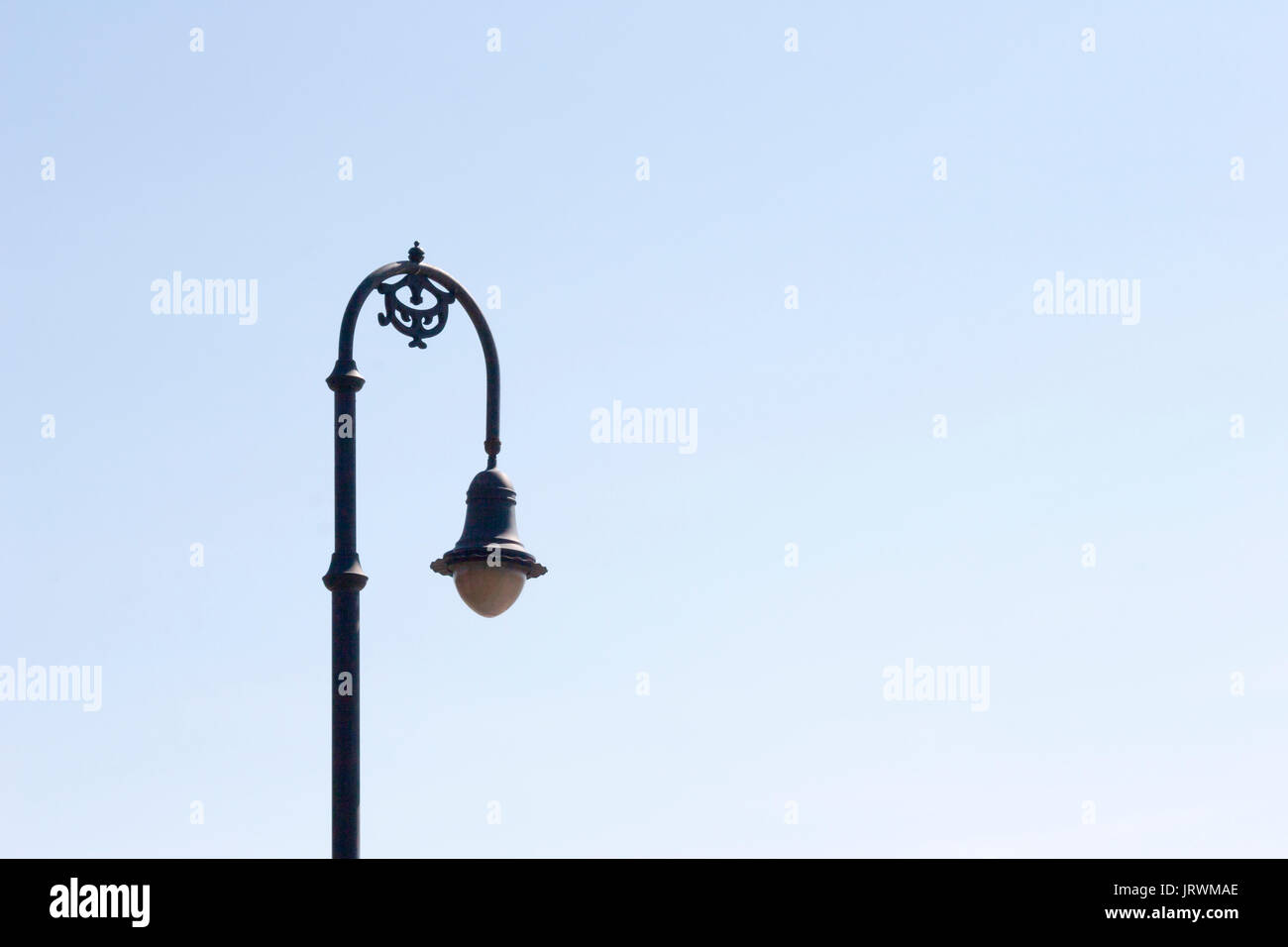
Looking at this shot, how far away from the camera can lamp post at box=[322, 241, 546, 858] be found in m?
10.2

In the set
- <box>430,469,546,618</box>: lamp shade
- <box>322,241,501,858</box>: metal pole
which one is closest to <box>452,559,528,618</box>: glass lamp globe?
<box>430,469,546,618</box>: lamp shade

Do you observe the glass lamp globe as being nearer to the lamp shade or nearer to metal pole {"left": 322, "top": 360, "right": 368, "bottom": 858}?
the lamp shade

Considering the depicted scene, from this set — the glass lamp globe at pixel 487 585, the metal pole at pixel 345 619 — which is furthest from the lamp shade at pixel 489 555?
the metal pole at pixel 345 619

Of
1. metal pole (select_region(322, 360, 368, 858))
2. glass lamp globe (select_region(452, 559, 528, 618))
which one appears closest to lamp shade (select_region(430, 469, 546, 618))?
glass lamp globe (select_region(452, 559, 528, 618))

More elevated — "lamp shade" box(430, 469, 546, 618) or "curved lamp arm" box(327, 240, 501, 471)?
"curved lamp arm" box(327, 240, 501, 471)

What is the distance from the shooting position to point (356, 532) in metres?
10.7

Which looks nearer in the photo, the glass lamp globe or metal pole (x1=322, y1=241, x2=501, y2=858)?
metal pole (x1=322, y1=241, x2=501, y2=858)

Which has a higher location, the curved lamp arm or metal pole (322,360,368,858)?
the curved lamp arm

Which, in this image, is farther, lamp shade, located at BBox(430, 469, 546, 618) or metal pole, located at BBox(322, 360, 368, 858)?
lamp shade, located at BBox(430, 469, 546, 618)

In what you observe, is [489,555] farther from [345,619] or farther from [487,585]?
[345,619]

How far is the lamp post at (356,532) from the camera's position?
33.5 ft

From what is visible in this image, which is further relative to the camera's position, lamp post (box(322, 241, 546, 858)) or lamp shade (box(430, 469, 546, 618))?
lamp shade (box(430, 469, 546, 618))
